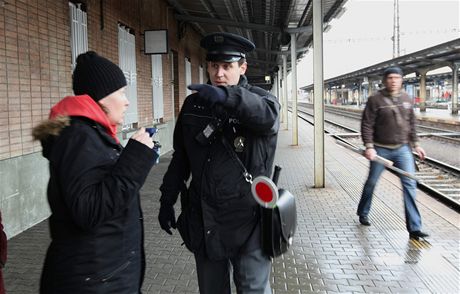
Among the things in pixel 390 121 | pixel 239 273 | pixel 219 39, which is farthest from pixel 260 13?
pixel 239 273

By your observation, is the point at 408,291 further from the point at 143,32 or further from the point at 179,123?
the point at 143,32

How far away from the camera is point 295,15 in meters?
13.5

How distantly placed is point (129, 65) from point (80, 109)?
916 centimetres

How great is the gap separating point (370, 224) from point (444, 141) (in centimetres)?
1452

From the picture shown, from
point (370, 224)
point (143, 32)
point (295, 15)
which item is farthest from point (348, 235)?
point (295, 15)

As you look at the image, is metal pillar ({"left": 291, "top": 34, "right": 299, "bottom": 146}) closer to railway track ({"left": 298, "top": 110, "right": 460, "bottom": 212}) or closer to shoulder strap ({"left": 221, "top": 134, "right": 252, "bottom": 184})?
railway track ({"left": 298, "top": 110, "right": 460, "bottom": 212})

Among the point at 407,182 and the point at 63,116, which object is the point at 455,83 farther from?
the point at 63,116

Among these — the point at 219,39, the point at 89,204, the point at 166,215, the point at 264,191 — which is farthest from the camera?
the point at 166,215

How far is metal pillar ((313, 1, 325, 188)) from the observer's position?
833cm

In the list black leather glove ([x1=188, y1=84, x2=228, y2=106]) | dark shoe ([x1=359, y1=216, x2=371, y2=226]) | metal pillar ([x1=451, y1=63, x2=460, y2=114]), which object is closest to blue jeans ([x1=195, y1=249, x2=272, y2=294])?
black leather glove ([x1=188, y1=84, x2=228, y2=106])

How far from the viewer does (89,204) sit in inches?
70.0

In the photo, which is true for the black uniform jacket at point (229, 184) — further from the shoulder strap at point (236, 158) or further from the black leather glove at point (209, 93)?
the black leather glove at point (209, 93)

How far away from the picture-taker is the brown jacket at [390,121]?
536 centimetres

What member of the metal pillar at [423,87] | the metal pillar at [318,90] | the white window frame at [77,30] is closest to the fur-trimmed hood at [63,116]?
the white window frame at [77,30]
